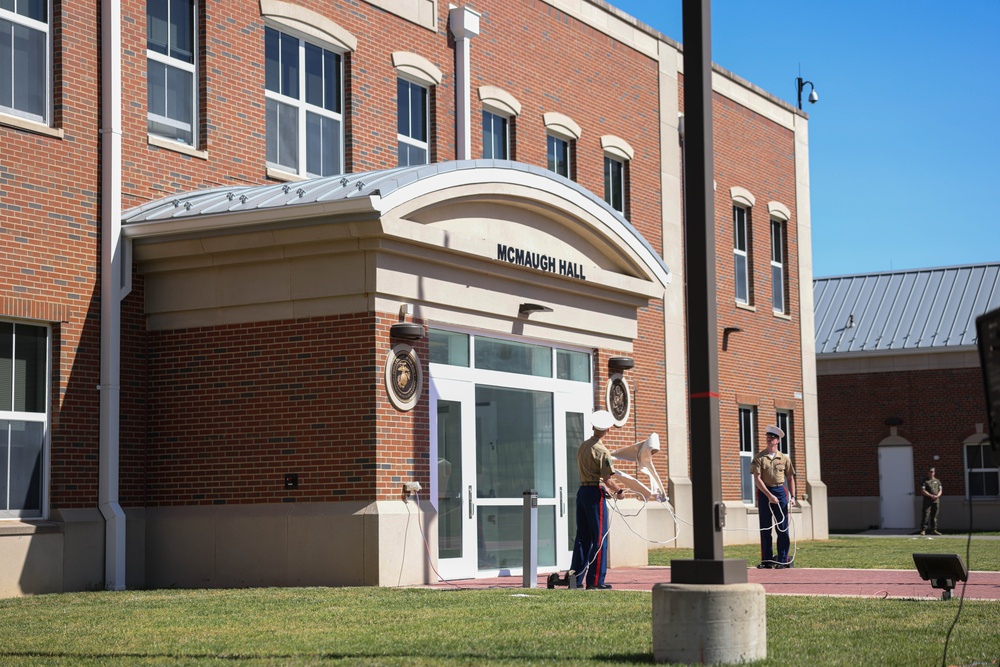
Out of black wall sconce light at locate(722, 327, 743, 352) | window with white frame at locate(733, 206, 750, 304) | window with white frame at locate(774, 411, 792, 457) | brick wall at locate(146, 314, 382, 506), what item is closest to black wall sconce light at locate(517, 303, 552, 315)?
brick wall at locate(146, 314, 382, 506)

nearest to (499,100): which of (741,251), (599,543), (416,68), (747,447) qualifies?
(416,68)

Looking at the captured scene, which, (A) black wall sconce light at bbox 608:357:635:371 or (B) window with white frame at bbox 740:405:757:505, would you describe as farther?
(B) window with white frame at bbox 740:405:757:505

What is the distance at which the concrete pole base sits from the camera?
26.4ft

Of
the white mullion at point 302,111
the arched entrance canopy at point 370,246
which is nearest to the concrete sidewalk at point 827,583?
the arched entrance canopy at point 370,246

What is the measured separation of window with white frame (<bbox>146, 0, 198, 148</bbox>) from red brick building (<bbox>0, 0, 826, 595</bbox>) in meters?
0.03

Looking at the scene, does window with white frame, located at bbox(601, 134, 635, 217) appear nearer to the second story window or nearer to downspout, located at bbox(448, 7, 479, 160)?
the second story window

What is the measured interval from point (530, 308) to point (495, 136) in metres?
5.68

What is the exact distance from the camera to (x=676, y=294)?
26.2 m

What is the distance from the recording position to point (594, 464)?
14.1 m

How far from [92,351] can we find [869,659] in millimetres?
10003

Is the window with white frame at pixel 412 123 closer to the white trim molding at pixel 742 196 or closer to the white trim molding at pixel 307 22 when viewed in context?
the white trim molding at pixel 307 22

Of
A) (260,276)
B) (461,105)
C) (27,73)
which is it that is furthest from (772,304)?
(27,73)

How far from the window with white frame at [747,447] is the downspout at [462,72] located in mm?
10517

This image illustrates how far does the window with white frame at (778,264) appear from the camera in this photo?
30641 mm
